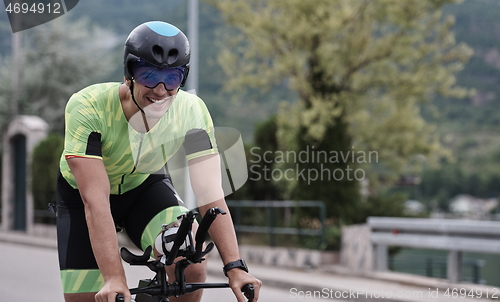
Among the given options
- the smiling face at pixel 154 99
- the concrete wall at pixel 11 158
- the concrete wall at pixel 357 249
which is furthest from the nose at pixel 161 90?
the concrete wall at pixel 11 158

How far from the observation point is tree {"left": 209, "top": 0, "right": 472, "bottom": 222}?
44.8 ft

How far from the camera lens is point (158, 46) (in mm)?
2379

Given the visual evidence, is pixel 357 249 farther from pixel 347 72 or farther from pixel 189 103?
pixel 189 103

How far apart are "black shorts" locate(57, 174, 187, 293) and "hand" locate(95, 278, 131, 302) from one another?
20.7 inches

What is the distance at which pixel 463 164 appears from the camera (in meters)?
105

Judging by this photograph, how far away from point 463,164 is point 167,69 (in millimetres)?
108613

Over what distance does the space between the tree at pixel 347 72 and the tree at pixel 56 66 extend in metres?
14.0

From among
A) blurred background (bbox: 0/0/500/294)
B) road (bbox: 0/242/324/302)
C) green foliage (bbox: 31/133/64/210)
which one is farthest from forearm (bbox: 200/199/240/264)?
green foliage (bbox: 31/133/64/210)

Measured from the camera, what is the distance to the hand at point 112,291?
2.32 metres

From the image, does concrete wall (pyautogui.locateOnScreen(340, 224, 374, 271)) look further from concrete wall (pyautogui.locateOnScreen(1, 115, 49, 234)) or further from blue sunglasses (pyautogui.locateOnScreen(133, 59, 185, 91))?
concrete wall (pyautogui.locateOnScreen(1, 115, 49, 234))

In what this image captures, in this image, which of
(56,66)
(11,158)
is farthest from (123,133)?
(56,66)

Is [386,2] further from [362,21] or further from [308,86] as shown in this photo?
[308,86]

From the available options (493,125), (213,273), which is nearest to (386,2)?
(213,273)

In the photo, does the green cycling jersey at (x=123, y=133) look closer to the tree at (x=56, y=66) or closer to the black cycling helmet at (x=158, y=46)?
the black cycling helmet at (x=158, y=46)
